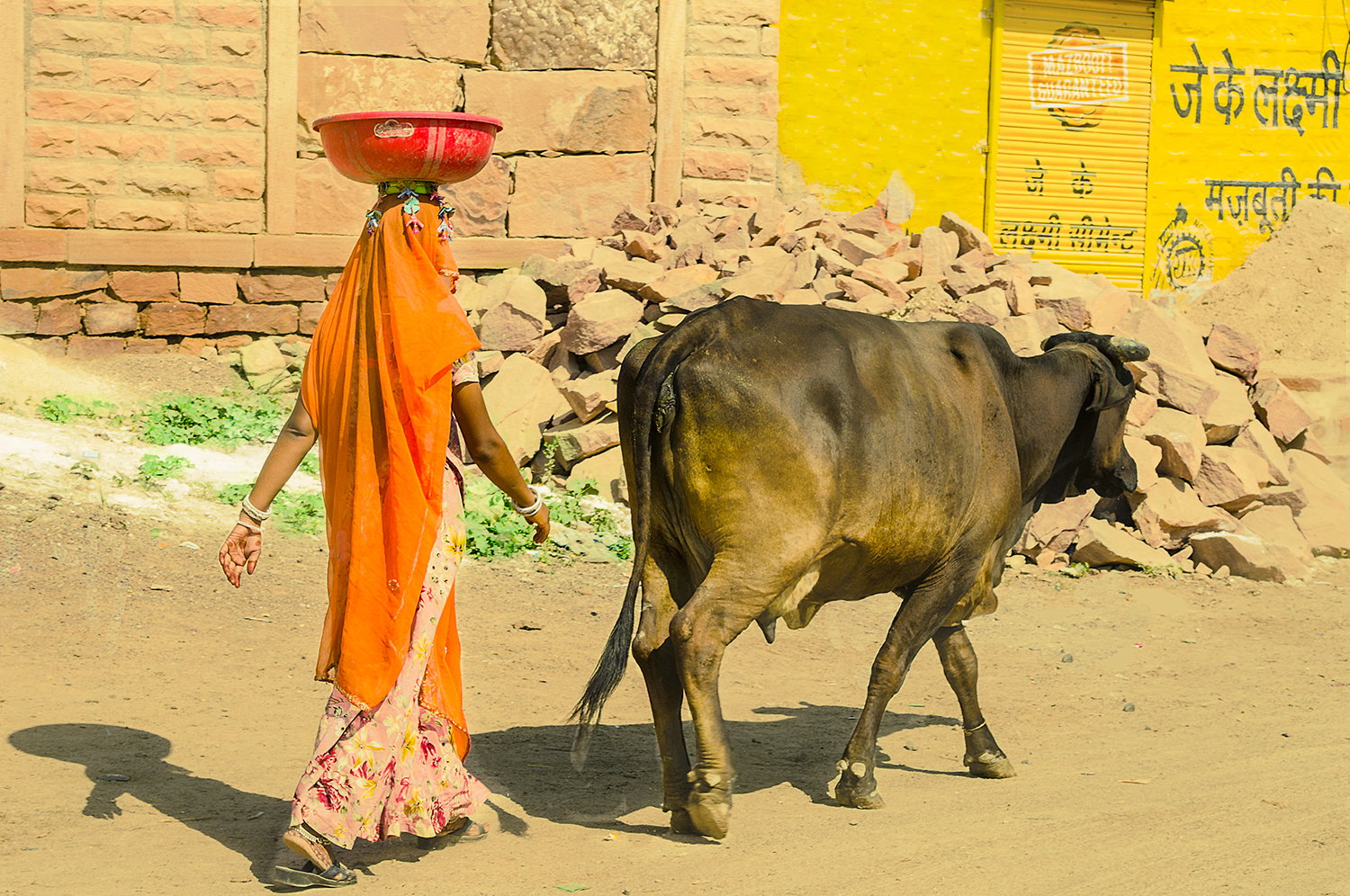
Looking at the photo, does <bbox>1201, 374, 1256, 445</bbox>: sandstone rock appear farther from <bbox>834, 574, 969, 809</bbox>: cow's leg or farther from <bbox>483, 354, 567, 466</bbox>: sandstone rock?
<bbox>834, 574, 969, 809</bbox>: cow's leg

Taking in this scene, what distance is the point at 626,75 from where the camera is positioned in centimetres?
1084

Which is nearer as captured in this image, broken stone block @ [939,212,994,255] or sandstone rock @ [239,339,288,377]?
sandstone rock @ [239,339,288,377]

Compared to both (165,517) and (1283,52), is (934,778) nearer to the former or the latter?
(165,517)

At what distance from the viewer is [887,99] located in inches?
464

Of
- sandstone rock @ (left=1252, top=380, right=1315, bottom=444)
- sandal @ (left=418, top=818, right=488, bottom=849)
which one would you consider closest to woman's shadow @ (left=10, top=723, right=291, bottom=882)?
sandal @ (left=418, top=818, right=488, bottom=849)

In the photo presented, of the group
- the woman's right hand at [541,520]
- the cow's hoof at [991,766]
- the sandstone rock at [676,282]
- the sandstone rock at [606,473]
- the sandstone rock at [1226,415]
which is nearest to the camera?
the woman's right hand at [541,520]

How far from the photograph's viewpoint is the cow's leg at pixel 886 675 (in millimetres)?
4293

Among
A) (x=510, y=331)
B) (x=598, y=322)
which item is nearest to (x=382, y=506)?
(x=598, y=322)

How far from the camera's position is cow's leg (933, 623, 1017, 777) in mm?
4754

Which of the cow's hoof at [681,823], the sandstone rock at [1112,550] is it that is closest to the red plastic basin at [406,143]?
the cow's hoof at [681,823]

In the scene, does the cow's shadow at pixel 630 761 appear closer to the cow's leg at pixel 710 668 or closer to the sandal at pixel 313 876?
the cow's leg at pixel 710 668

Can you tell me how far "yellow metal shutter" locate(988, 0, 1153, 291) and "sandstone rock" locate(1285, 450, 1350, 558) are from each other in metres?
3.35

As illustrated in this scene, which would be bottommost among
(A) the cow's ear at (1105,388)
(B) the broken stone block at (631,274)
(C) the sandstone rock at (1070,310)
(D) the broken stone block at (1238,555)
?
(D) the broken stone block at (1238,555)

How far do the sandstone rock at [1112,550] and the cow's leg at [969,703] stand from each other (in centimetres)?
357
